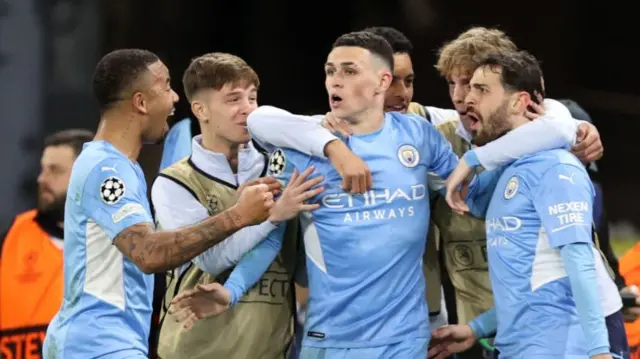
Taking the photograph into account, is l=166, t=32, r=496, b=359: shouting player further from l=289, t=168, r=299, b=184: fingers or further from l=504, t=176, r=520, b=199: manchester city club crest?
l=504, t=176, r=520, b=199: manchester city club crest

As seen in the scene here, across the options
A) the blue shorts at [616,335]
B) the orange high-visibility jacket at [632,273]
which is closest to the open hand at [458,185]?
the blue shorts at [616,335]

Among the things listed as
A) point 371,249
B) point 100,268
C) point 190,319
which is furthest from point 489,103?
point 100,268

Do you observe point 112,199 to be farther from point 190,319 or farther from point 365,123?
point 365,123

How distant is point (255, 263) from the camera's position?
11.0ft

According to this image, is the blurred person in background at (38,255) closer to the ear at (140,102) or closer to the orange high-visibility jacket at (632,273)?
the ear at (140,102)

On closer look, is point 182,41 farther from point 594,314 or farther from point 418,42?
point 594,314

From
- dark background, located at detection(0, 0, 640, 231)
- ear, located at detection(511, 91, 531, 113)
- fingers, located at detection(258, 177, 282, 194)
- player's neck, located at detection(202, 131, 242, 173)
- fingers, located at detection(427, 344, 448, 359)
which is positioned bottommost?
fingers, located at detection(427, 344, 448, 359)

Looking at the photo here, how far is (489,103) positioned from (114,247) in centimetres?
119

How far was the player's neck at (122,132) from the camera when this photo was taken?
10.4ft

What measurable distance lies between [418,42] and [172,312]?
10.5 feet

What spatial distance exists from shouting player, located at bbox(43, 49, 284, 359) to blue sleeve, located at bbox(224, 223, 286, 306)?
0.23m

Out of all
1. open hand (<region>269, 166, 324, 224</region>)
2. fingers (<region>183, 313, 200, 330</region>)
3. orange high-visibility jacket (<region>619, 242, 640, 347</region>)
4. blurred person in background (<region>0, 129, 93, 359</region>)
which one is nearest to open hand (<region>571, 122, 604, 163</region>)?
open hand (<region>269, 166, 324, 224</region>)

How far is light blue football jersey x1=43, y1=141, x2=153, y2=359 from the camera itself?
9.87ft

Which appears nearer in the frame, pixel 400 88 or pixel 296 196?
pixel 296 196
